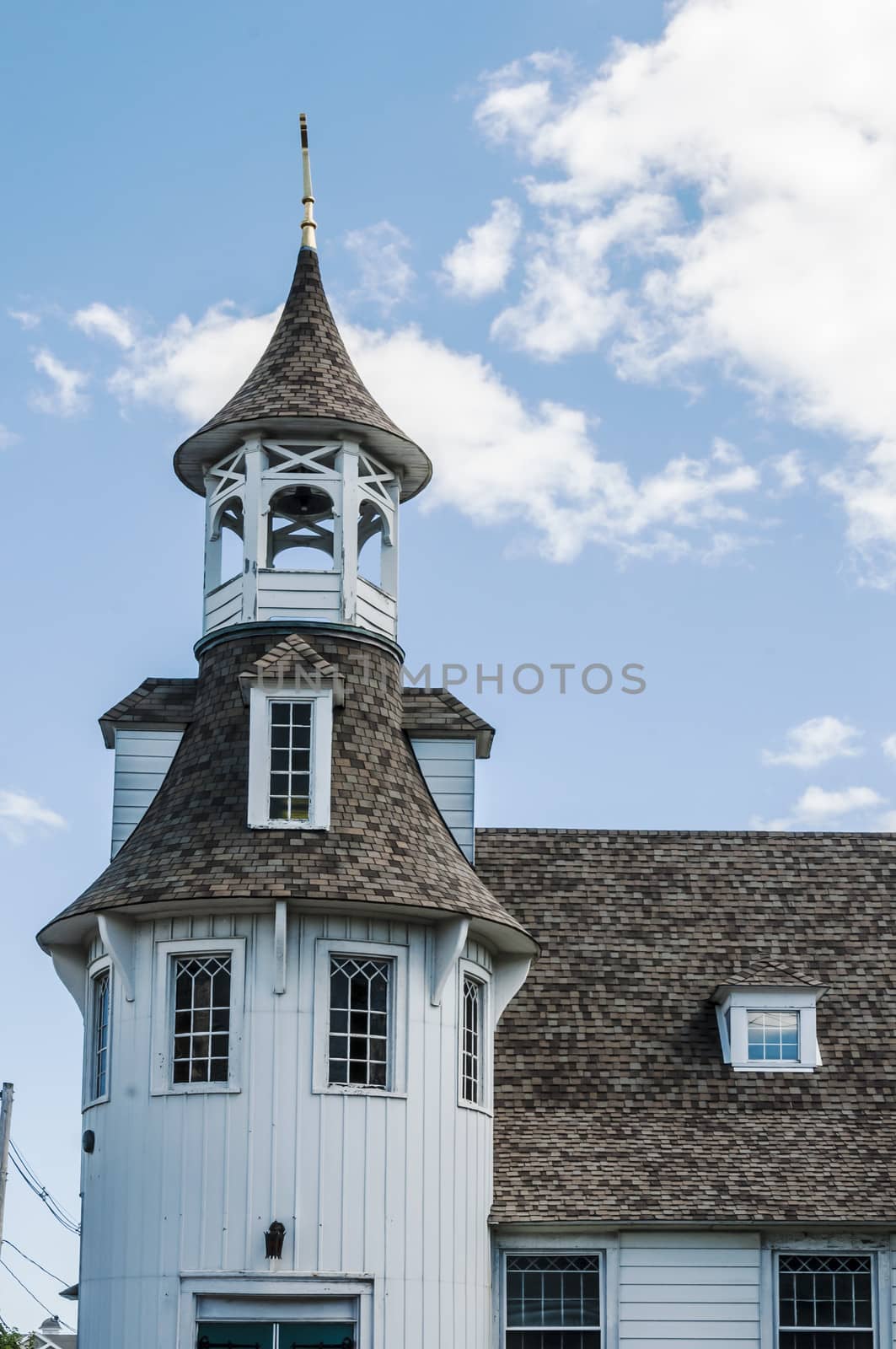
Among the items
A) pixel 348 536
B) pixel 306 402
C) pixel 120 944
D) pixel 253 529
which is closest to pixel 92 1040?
pixel 120 944

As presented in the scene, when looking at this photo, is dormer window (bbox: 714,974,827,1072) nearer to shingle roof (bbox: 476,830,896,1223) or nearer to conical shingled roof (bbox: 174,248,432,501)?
shingle roof (bbox: 476,830,896,1223)

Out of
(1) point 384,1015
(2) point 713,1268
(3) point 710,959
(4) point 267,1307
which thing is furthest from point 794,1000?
(4) point 267,1307

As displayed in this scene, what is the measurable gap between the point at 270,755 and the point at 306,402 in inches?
191

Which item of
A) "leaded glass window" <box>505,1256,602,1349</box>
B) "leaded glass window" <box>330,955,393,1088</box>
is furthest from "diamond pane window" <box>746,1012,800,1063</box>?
"leaded glass window" <box>330,955,393,1088</box>

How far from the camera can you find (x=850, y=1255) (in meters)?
24.1

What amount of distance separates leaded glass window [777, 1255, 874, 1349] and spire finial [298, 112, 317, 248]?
48.8 feet

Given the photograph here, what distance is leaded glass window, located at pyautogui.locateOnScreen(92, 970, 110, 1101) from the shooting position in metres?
23.8

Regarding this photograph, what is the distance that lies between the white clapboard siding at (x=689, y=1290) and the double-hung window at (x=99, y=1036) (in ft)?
20.7

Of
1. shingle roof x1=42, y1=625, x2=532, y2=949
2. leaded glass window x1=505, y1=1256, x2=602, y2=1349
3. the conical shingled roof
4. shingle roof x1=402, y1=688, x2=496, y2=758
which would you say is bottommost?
leaded glass window x1=505, y1=1256, x2=602, y2=1349

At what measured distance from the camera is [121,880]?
928 inches

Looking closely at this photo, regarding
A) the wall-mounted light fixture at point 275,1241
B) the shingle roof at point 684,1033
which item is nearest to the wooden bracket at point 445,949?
the shingle roof at point 684,1033

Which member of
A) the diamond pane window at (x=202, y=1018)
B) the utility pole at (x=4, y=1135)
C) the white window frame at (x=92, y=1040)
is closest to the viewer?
the diamond pane window at (x=202, y=1018)

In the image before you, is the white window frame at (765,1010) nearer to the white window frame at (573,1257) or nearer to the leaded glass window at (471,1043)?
the white window frame at (573,1257)

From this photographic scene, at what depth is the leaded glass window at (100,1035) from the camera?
2381 centimetres
